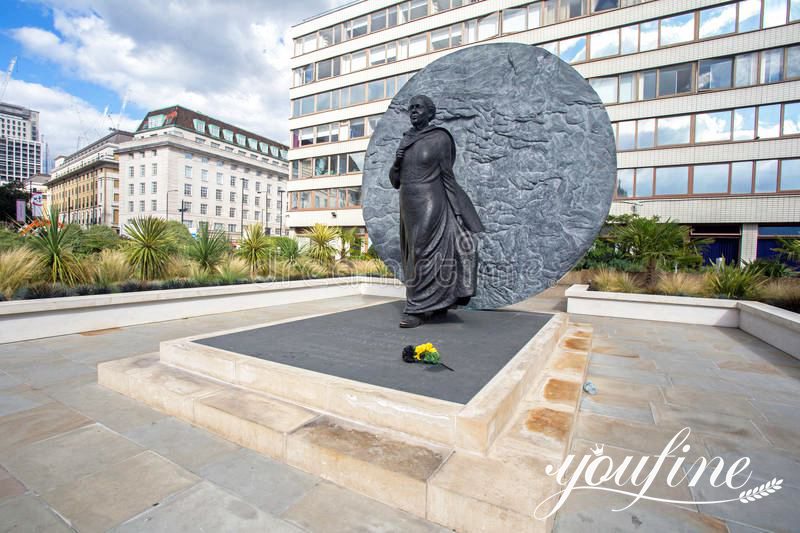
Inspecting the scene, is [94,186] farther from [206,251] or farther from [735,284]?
[735,284]

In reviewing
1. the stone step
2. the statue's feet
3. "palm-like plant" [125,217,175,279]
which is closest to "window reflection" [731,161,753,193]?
the statue's feet

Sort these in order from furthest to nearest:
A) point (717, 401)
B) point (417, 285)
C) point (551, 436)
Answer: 1. point (417, 285)
2. point (717, 401)
3. point (551, 436)

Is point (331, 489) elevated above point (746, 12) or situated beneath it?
situated beneath

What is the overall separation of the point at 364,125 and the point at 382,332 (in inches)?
1187

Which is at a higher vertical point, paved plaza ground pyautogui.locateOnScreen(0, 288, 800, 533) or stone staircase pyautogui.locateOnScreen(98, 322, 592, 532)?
stone staircase pyautogui.locateOnScreen(98, 322, 592, 532)

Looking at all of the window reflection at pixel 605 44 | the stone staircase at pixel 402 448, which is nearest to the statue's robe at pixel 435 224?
the stone staircase at pixel 402 448

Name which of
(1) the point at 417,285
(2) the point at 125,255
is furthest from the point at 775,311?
(2) the point at 125,255

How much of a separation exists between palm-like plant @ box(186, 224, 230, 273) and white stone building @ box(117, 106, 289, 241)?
163 ft

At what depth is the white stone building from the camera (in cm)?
5966

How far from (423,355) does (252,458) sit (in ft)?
5.15

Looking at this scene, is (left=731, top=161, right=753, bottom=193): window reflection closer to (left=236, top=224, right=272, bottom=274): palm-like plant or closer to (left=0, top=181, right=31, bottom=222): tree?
(left=236, top=224, right=272, bottom=274): palm-like plant

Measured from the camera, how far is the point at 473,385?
3.12m

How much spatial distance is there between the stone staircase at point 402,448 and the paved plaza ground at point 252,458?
107mm

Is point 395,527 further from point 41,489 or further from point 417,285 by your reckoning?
point 417,285
